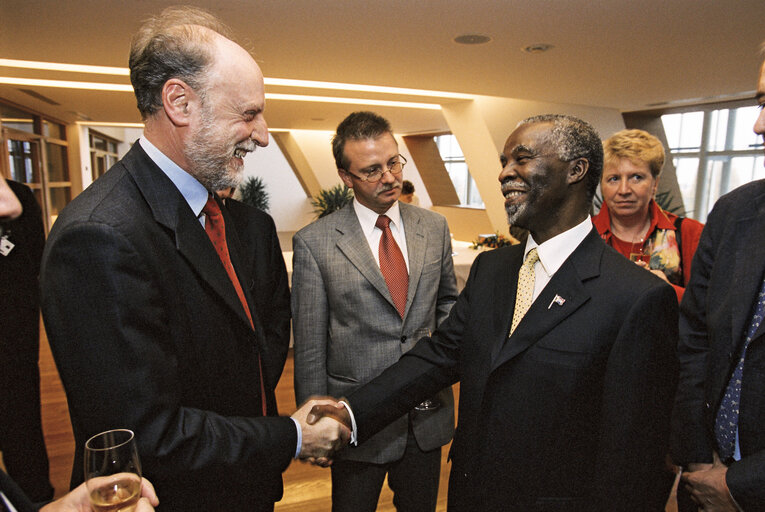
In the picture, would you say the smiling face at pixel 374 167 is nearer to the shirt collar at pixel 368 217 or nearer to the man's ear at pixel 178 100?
the shirt collar at pixel 368 217

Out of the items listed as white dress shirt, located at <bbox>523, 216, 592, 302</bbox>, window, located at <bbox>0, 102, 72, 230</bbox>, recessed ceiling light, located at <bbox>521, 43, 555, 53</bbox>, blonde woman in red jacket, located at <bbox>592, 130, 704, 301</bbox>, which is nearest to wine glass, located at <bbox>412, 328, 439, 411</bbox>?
white dress shirt, located at <bbox>523, 216, 592, 302</bbox>

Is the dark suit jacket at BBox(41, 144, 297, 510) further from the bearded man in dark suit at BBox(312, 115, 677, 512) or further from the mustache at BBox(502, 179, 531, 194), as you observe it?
the mustache at BBox(502, 179, 531, 194)

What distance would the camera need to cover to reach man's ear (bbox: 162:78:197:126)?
3.94 feet

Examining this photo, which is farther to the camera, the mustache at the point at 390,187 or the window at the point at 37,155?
the window at the point at 37,155

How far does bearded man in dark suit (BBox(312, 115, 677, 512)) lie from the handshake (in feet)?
1.26

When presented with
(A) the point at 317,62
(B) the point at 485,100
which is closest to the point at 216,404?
(A) the point at 317,62

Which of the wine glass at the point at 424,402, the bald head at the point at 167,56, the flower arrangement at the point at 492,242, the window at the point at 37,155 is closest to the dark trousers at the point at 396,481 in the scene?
the wine glass at the point at 424,402

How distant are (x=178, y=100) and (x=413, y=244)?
1047 mm

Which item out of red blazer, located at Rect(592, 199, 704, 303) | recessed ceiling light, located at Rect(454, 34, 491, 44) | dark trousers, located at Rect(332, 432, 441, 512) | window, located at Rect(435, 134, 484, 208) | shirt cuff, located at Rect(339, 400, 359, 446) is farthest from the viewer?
window, located at Rect(435, 134, 484, 208)

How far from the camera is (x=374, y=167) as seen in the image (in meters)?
1.91

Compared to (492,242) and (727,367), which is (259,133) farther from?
(492,242)

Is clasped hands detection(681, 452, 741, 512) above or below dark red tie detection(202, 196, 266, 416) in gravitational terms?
below

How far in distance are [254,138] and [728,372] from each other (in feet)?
4.98

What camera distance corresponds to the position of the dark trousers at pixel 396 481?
70.5 inches
